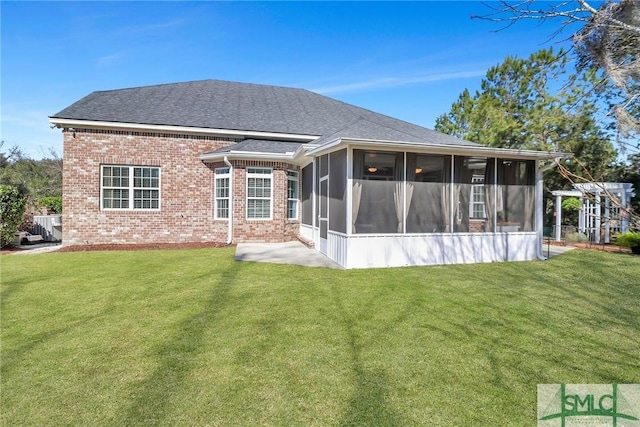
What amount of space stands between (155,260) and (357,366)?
7822mm

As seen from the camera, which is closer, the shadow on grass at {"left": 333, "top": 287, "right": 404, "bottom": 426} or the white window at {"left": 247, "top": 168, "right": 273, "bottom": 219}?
the shadow on grass at {"left": 333, "top": 287, "right": 404, "bottom": 426}

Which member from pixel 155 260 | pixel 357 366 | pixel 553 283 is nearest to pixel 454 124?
pixel 553 283

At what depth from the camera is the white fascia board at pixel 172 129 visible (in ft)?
40.8

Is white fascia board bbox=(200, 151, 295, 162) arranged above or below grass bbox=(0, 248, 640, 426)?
above

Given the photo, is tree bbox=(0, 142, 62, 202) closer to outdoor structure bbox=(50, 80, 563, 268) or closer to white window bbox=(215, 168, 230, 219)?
outdoor structure bbox=(50, 80, 563, 268)

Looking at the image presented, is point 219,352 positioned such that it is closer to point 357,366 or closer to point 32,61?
point 357,366

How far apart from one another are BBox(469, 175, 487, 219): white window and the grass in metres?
2.61

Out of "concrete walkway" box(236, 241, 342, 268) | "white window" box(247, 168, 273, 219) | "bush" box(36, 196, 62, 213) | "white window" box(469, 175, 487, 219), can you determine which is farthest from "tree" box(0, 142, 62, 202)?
"white window" box(469, 175, 487, 219)

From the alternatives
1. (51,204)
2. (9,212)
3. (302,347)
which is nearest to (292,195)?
(9,212)

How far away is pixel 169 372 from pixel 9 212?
12.8 meters

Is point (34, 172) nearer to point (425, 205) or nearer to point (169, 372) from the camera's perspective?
point (425, 205)

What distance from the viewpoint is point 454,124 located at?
1126 inches

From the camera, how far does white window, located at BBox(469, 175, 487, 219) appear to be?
9.51 m

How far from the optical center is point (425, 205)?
9.05 m
